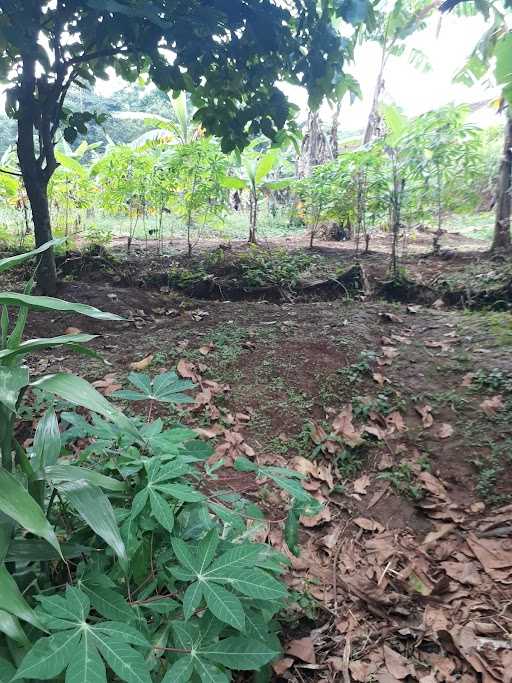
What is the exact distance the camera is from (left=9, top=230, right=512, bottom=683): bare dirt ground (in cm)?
150

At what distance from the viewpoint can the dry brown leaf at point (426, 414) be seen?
254 cm

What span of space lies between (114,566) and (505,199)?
5.52 metres

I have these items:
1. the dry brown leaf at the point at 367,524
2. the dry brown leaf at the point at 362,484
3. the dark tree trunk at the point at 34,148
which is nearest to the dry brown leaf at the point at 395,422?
the dry brown leaf at the point at 362,484

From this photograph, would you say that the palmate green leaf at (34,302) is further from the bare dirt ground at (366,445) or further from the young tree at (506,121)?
the young tree at (506,121)

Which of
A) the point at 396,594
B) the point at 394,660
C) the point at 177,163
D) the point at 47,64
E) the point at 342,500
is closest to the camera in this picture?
the point at 394,660

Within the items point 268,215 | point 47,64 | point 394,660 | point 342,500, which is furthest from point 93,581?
point 268,215

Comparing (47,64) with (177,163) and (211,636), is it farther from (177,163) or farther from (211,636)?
(211,636)

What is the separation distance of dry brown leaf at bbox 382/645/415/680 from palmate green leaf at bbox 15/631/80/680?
105 centimetres

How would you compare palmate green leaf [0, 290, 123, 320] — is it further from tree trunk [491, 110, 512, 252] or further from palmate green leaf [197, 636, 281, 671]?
tree trunk [491, 110, 512, 252]

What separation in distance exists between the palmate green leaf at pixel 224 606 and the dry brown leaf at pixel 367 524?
1225mm

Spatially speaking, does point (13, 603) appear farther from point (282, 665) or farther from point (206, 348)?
point (206, 348)

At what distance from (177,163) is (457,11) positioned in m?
4.66

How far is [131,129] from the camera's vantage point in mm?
20953

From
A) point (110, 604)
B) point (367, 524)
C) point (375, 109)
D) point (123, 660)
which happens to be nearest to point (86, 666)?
point (123, 660)
